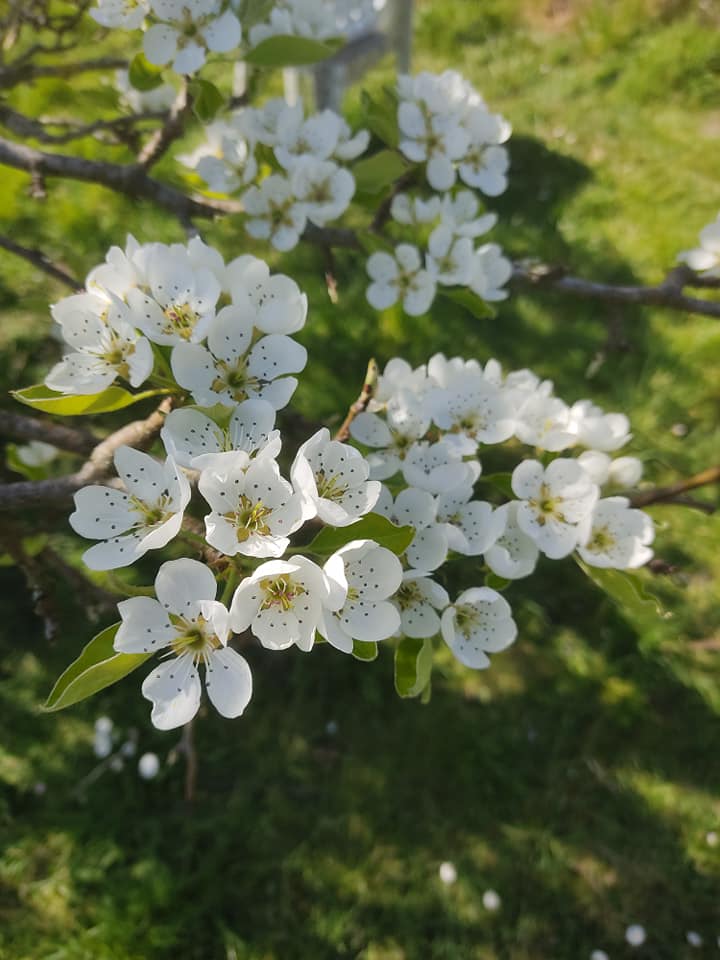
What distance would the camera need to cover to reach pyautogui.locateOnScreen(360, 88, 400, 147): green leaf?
5.17ft

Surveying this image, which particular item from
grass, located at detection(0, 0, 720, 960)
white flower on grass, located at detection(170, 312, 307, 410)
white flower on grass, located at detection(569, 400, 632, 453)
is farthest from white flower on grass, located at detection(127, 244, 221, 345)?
grass, located at detection(0, 0, 720, 960)

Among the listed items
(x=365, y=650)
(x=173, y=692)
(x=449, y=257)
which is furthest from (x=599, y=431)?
(x=173, y=692)

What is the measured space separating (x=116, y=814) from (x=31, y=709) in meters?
0.47

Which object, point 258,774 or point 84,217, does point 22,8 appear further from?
point 258,774

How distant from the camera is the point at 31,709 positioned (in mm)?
2361

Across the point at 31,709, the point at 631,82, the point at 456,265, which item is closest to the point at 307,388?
the point at 456,265

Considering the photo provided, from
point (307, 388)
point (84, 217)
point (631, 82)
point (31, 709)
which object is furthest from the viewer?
point (631, 82)

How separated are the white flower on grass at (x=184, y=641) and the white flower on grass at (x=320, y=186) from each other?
931 mm

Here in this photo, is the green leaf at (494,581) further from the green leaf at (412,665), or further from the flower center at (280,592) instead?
the flower center at (280,592)

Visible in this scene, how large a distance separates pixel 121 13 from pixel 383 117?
0.58 meters

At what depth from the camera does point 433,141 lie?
1636 mm

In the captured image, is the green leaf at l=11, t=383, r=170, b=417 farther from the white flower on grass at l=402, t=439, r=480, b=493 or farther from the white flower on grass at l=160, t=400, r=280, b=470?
the white flower on grass at l=402, t=439, r=480, b=493

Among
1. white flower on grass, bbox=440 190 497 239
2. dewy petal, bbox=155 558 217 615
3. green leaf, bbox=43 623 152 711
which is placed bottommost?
green leaf, bbox=43 623 152 711

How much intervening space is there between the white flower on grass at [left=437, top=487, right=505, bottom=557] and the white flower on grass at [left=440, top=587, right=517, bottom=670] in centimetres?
8
